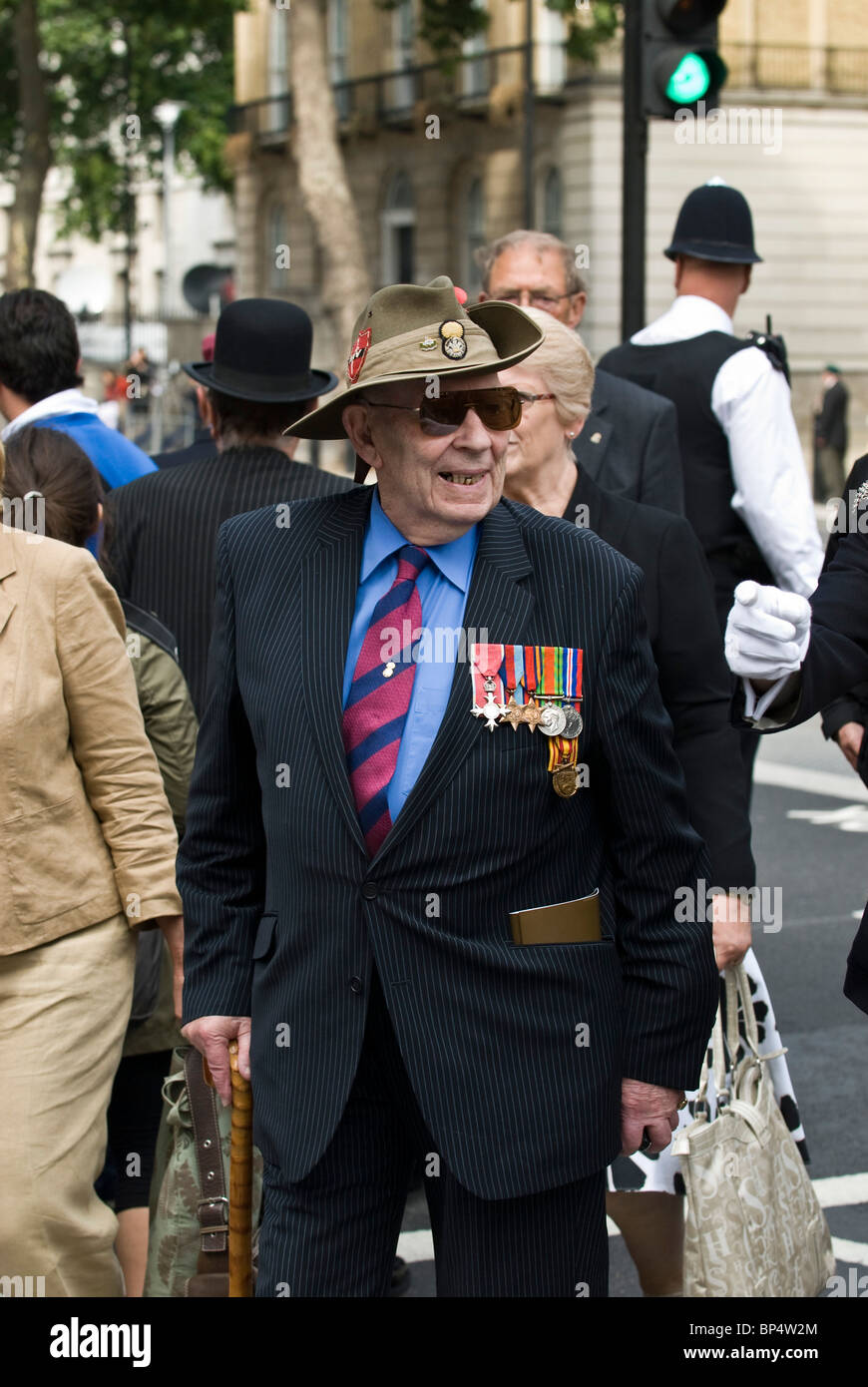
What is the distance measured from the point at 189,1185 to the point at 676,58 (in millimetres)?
6164

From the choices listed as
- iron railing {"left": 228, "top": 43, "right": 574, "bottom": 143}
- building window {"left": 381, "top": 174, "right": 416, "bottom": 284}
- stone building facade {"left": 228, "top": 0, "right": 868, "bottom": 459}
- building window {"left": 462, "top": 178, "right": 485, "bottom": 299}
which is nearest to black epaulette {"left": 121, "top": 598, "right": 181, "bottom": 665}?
stone building facade {"left": 228, "top": 0, "right": 868, "bottom": 459}

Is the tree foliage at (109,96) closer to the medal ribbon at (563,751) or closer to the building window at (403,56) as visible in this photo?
A: the building window at (403,56)

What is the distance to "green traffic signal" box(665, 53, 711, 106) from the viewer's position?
8.65m

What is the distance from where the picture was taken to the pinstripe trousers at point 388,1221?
3031mm

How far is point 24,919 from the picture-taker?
3.63 meters

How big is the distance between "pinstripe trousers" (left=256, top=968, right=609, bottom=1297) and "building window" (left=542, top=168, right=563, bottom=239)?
36.6 meters

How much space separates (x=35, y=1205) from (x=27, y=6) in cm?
4263

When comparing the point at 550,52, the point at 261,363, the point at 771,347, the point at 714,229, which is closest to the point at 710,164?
the point at 550,52

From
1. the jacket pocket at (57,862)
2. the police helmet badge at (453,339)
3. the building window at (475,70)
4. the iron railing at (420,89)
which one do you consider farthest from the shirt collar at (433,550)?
the building window at (475,70)

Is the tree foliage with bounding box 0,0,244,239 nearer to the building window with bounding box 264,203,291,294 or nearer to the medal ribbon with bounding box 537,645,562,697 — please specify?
the building window with bounding box 264,203,291,294

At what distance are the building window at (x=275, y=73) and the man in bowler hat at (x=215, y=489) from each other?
47745mm

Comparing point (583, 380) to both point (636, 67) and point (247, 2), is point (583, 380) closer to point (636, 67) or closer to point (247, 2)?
point (636, 67)

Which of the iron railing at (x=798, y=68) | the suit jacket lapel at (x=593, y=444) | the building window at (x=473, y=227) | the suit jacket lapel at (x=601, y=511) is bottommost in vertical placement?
the suit jacket lapel at (x=601, y=511)
